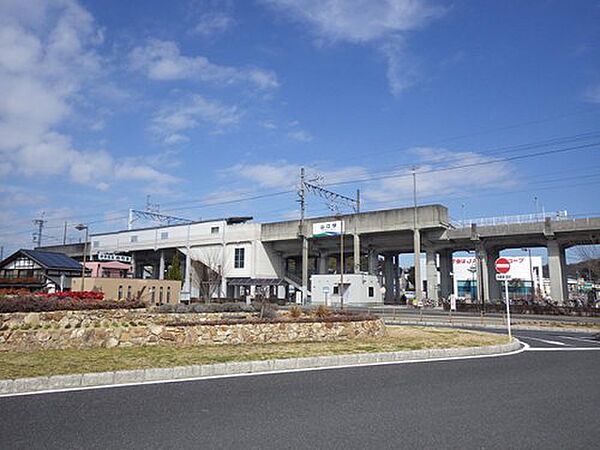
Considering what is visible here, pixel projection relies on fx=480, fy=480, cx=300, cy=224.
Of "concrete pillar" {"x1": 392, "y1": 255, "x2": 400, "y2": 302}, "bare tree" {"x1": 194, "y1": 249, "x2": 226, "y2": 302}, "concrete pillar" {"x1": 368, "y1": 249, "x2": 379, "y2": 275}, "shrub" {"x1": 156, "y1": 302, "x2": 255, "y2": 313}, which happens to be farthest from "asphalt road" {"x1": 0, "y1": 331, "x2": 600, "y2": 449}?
"concrete pillar" {"x1": 392, "y1": 255, "x2": 400, "y2": 302}

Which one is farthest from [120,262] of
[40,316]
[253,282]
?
[40,316]

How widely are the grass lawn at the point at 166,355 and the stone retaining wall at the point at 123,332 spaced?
52cm

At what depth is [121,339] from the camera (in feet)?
39.2

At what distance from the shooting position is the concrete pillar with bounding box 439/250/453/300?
53.7 meters

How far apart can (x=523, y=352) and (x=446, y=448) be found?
9.21 metres

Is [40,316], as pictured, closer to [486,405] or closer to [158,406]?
[158,406]

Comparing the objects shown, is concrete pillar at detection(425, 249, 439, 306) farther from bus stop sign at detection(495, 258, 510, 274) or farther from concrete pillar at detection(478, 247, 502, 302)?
bus stop sign at detection(495, 258, 510, 274)

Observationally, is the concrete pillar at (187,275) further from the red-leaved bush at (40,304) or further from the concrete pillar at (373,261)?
the red-leaved bush at (40,304)

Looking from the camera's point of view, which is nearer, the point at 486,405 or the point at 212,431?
the point at 212,431

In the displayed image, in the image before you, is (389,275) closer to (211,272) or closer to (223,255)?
(223,255)

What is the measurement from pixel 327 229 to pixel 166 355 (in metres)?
44.3

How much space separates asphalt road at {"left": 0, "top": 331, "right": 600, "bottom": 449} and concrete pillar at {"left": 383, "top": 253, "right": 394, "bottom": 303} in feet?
170

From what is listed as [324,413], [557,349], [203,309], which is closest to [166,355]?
[324,413]

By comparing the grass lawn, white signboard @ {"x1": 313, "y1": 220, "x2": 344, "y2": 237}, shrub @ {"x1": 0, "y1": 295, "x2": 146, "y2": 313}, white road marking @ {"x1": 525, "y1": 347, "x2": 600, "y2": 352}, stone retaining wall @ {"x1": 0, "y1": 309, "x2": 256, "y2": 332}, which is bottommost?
white road marking @ {"x1": 525, "y1": 347, "x2": 600, "y2": 352}
